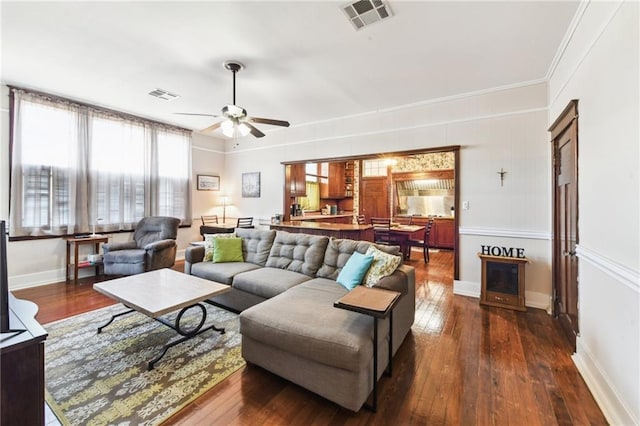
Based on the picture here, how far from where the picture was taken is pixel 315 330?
1828mm

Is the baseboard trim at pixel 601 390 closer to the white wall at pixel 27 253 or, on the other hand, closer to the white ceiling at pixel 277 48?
the white ceiling at pixel 277 48

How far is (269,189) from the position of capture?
20.9 feet

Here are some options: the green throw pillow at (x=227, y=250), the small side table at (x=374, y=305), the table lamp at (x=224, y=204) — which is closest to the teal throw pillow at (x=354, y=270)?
the small side table at (x=374, y=305)

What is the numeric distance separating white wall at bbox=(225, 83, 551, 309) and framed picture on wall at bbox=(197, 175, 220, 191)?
393 cm

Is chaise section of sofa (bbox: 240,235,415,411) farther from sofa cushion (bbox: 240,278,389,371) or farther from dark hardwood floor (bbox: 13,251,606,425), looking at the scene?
dark hardwood floor (bbox: 13,251,606,425)

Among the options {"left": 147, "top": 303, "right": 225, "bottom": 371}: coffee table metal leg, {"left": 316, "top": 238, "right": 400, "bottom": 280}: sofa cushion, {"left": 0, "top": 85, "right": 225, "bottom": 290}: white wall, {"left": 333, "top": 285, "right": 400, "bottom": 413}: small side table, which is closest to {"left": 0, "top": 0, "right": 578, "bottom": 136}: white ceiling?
{"left": 0, "top": 85, "right": 225, "bottom": 290}: white wall

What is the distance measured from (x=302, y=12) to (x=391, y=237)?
4723 millimetres

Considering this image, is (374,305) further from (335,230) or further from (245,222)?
(245,222)

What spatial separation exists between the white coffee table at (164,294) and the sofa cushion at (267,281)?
0.36 metres

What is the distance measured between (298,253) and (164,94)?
333 cm

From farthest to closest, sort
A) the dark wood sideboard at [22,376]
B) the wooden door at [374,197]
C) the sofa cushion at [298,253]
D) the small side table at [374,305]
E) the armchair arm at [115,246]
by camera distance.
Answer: the wooden door at [374,197]
the armchair arm at [115,246]
the sofa cushion at [298,253]
the small side table at [374,305]
the dark wood sideboard at [22,376]

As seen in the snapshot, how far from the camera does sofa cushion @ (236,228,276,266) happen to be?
3.73 m

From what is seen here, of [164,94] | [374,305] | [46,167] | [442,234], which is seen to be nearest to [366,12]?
[374,305]

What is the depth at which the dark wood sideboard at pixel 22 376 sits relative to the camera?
110 centimetres
